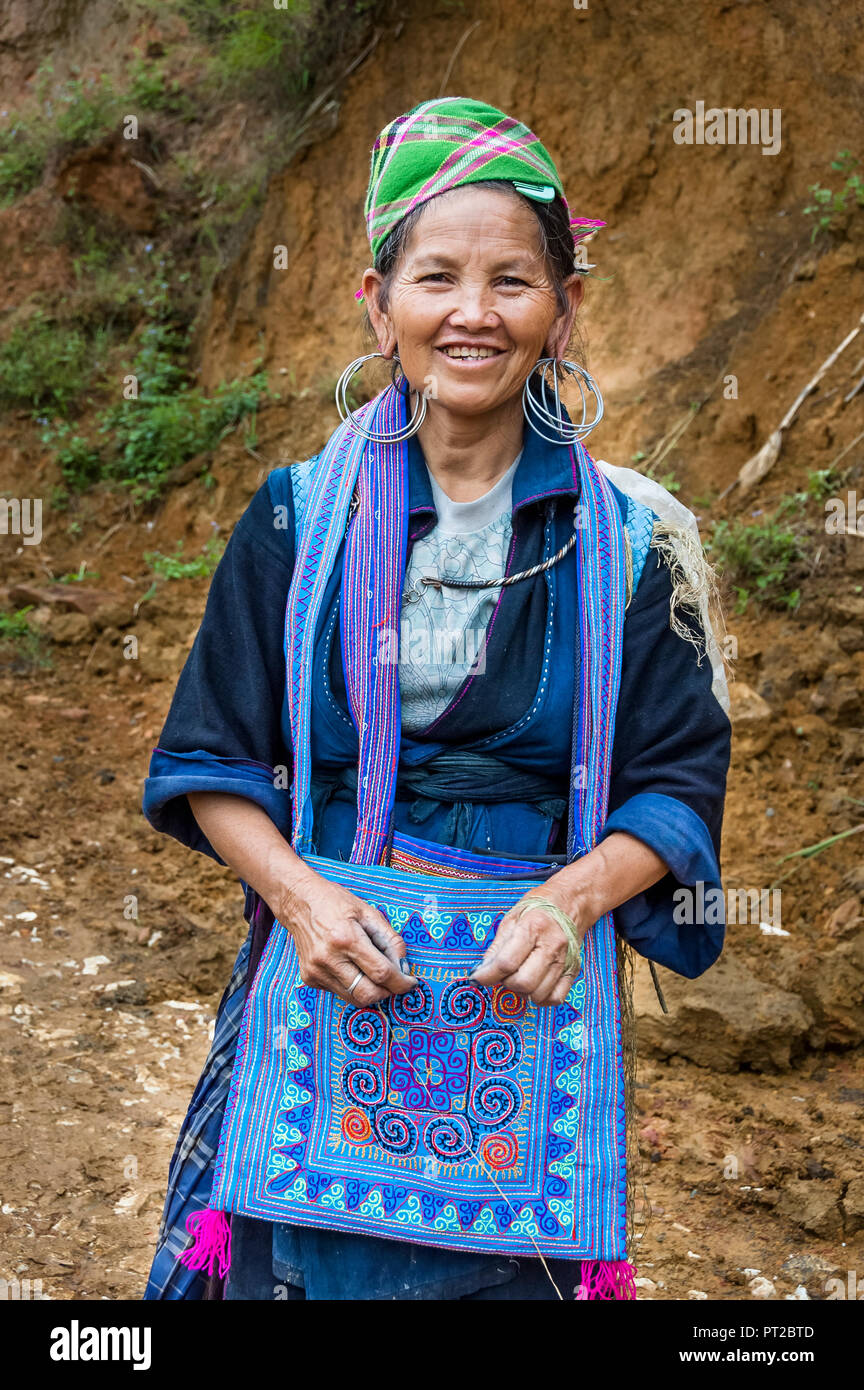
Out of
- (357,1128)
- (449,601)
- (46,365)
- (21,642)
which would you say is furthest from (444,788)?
(46,365)

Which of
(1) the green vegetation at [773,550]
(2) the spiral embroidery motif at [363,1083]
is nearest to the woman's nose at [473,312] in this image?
(2) the spiral embroidery motif at [363,1083]

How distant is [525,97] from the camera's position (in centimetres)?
710

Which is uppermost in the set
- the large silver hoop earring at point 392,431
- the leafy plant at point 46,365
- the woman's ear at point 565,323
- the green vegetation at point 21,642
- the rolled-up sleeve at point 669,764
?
the leafy plant at point 46,365

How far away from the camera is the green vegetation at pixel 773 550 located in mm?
5480

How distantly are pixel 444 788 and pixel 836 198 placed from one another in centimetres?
496

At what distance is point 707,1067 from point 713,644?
2.48 meters

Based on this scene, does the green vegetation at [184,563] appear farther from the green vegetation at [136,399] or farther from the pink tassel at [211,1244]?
the pink tassel at [211,1244]

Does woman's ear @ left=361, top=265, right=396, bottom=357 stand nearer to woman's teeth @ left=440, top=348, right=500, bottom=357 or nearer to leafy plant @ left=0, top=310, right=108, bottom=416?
woman's teeth @ left=440, top=348, right=500, bottom=357

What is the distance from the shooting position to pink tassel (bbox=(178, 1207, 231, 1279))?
195cm

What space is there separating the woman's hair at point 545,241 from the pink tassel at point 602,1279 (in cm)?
135

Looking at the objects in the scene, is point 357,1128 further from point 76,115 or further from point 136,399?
point 76,115

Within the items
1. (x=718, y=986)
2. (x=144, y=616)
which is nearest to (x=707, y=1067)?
(x=718, y=986)

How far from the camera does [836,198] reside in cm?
602

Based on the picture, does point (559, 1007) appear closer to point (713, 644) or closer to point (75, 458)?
point (713, 644)
